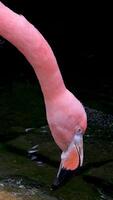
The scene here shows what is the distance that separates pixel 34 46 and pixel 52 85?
8.9 inches

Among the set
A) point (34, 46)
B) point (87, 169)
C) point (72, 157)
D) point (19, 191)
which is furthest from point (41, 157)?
point (34, 46)

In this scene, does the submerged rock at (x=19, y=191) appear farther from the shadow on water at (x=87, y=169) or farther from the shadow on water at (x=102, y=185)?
the shadow on water at (x=102, y=185)

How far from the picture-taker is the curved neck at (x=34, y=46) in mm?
2670

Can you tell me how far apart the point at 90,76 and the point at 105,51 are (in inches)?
41.8

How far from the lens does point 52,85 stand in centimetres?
275

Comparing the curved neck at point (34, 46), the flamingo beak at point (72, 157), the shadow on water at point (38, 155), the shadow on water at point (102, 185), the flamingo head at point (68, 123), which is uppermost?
the curved neck at point (34, 46)

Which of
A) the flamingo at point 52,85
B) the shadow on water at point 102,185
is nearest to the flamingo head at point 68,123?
the flamingo at point 52,85

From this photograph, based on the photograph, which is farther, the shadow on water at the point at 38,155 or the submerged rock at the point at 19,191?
the shadow on water at the point at 38,155

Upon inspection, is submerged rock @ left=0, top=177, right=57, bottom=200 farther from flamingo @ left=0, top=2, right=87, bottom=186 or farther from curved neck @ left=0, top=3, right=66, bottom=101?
curved neck @ left=0, top=3, right=66, bottom=101

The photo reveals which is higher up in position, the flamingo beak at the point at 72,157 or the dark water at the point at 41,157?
the flamingo beak at the point at 72,157

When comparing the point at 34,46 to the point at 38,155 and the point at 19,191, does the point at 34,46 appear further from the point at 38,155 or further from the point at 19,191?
the point at 38,155

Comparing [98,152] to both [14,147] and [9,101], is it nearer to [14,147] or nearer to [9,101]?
[14,147]

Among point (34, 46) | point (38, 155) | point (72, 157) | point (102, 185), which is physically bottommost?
point (102, 185)

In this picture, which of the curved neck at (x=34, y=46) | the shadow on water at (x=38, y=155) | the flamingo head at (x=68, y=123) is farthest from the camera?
the shadow on water at (x=38, y=155)
